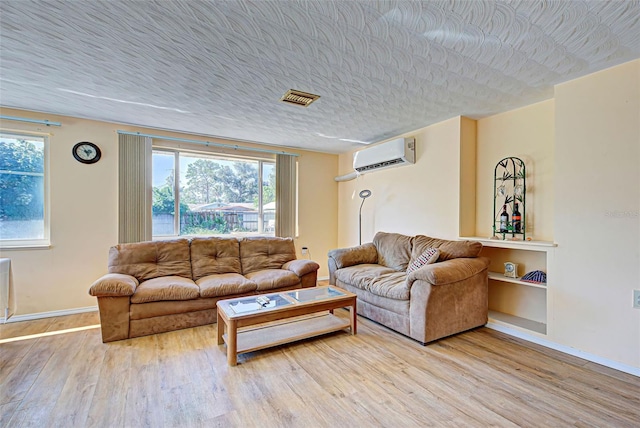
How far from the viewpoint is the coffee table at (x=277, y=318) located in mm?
2305

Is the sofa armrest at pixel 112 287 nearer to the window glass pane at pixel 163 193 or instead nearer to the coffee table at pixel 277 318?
the coffee table at pixel 277 318

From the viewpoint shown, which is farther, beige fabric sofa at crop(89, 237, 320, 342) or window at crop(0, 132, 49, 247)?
window at crop(0, 132, 49, 247)

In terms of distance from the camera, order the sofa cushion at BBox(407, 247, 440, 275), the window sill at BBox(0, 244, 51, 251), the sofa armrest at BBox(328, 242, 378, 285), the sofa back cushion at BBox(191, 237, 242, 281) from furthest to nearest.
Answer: the sofa armrest at BBox(328, 242, 378, 285)
the sofa back cushion at BBox(191, 237, 242, 281)
the window sill at BBox(0, 244, 51, 251)
the sofa cushion at BBox(407, 247, 440, 275)

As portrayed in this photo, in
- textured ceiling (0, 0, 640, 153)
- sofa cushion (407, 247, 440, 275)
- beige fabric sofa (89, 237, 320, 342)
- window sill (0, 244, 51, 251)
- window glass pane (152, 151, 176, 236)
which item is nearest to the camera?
textured ceiling (0, 0, 640, 153)

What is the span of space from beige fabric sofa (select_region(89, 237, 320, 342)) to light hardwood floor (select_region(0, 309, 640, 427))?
218 mm

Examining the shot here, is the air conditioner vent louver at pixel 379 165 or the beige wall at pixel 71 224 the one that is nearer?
the beige wall at pixel 71 224

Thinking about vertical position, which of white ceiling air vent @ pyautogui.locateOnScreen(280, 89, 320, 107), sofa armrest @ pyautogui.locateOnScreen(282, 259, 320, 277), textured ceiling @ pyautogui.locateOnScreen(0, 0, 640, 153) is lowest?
sofa armrest @ pyautogui.locateOnScreen(282, 259, 320, 277)

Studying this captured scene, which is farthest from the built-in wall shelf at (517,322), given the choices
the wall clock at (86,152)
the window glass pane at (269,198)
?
the wall clock at (86,152)

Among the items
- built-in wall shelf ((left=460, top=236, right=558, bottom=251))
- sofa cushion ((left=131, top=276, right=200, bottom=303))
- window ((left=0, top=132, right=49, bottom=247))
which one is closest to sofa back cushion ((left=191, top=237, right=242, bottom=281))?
sofa cushion ((left=131, top=276, right=200, bottom=303))

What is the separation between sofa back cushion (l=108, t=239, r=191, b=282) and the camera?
10.4 ft

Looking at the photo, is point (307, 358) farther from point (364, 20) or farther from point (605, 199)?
point (605, 199)

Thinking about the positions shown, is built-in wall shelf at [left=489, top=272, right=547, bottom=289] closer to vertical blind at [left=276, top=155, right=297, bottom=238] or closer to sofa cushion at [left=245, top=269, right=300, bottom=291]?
sofa cushion at [left=245, top=269, right=300, bottom=291]

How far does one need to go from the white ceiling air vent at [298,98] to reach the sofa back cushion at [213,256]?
202 cm

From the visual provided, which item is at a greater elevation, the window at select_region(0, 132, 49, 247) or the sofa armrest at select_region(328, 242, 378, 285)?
the window at select_region(0, 132, 49, 247)
